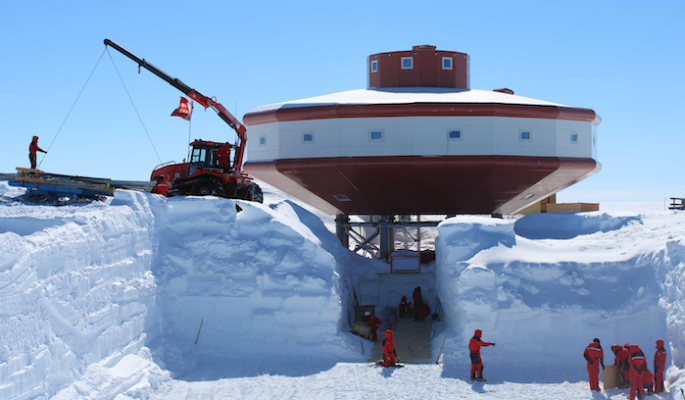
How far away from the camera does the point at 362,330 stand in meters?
16.7

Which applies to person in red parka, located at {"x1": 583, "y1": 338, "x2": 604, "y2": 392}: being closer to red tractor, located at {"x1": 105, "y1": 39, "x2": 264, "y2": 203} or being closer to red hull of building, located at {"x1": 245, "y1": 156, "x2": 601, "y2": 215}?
red hull of building, located at {"x1": 245, "y1": 156, "x2": 601, "y2": 215}

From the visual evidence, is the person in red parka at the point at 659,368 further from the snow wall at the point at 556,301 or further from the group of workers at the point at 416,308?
the group of workers at the point at 416,308

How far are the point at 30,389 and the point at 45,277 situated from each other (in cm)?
197

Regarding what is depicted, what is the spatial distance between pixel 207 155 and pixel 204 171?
763 millimetres

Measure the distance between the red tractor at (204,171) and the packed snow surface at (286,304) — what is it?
4631mm

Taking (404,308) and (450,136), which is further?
(404,308)

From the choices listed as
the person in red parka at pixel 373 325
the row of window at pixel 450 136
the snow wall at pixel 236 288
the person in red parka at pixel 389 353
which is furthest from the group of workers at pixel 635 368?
the row of window at pixel 450 136

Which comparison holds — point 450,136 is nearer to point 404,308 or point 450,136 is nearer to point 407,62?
point 404,308

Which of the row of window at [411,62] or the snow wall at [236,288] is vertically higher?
the row of window at [411,62]

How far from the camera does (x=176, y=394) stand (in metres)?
12.4

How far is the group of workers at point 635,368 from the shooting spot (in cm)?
1198

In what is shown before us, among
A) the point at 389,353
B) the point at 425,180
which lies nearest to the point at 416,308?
the point at 425,180

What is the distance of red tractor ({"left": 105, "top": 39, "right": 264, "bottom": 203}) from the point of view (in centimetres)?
2112

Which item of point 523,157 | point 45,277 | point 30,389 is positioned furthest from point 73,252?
point 523,157
